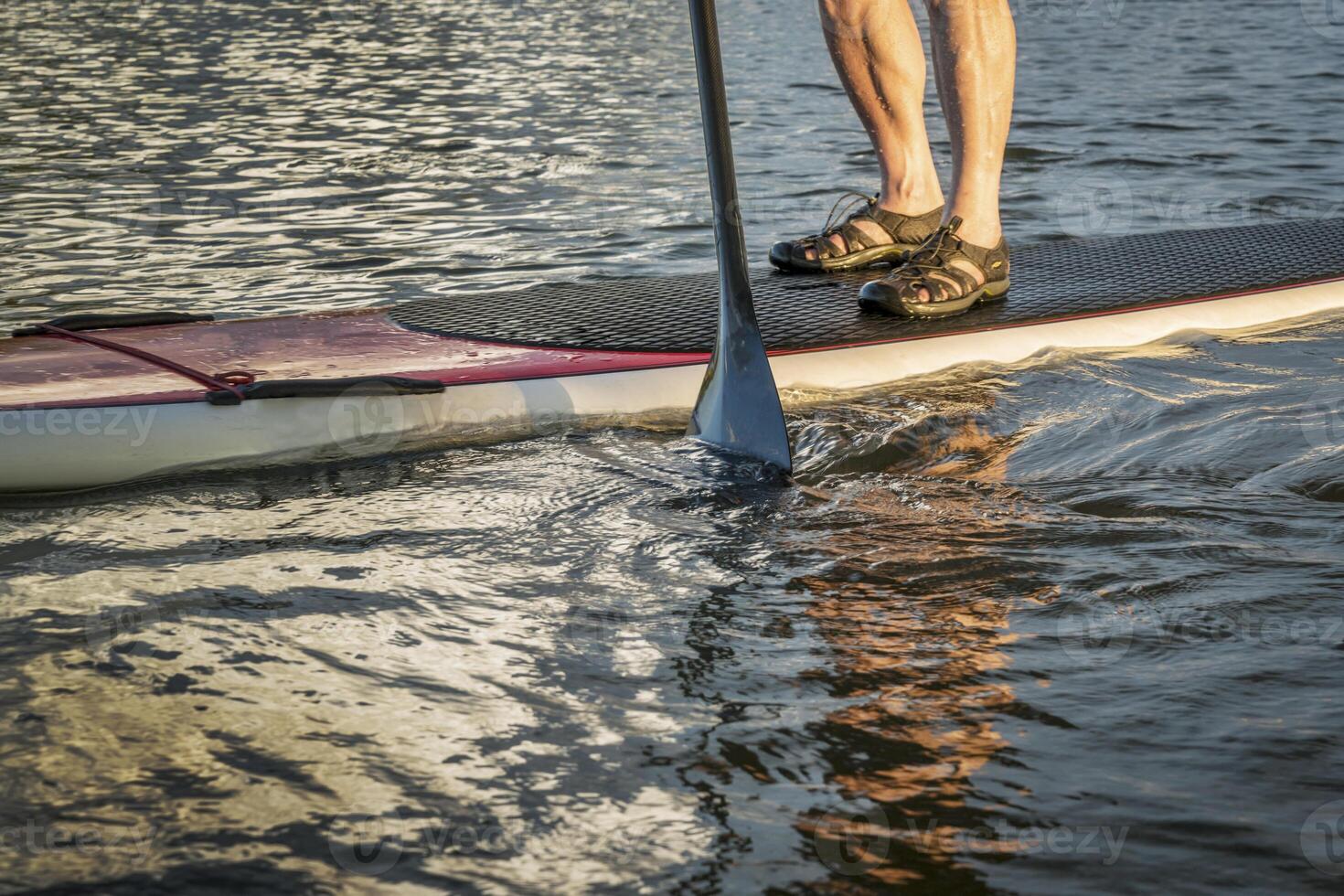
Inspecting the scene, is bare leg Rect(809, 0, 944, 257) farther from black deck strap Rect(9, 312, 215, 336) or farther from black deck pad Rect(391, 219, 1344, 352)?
black deck strap Rect(9, 312, 215, 336)

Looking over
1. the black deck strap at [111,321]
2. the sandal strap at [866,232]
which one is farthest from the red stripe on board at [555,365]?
the sandal strap at [866,232]

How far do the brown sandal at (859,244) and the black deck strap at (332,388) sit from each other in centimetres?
104

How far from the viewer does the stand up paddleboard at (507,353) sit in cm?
207

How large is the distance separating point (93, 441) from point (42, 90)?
20.2 feet

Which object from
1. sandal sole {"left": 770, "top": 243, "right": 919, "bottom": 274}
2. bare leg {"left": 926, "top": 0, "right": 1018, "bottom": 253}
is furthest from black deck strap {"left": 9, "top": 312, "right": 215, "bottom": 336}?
bare leg {"left": 926, "top": 0, "right": 1018, "bottom": 253}

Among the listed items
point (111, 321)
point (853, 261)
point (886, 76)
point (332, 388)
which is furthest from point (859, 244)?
point (111, 321)

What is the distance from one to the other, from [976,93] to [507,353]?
3.42 feet

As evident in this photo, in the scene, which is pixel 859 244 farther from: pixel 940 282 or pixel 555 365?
pixel 555 365

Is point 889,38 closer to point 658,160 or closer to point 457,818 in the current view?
point 457,818

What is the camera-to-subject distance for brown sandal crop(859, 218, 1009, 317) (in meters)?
2.59

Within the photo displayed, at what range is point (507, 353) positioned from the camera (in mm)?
2383

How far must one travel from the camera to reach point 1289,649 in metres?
1.51

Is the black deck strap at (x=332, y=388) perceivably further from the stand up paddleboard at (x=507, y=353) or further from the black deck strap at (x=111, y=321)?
the black deck strap at (x=111, y=321)

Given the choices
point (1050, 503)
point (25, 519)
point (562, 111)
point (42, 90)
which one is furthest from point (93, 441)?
point (42, 90)
